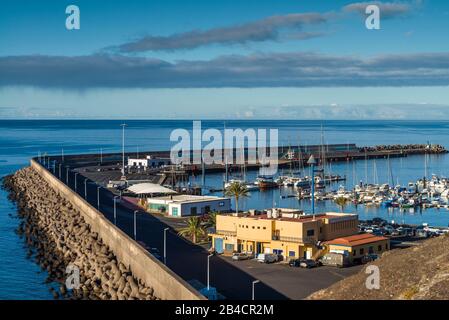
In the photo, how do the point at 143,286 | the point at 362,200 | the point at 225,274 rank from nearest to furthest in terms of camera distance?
1. the point at 143,286
2. the point at 225,274
3. the point at 362,200

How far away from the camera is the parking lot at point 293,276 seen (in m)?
30.2

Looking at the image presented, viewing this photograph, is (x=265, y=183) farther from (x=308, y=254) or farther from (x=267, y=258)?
(x=267, y=258)

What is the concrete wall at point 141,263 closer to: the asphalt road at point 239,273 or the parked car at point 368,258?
the asphalt road at point 239,273

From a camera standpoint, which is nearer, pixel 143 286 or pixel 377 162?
pixel 143 286

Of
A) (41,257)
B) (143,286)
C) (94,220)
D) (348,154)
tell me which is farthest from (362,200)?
(348,154)

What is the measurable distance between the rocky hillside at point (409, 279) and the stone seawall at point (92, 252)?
19.6 feet

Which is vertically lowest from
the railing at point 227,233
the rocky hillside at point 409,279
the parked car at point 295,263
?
the parked car at point 295,263

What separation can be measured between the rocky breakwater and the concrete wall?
39cm

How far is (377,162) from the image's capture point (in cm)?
12369

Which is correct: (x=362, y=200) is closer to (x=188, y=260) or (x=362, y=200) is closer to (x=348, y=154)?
(x=188, y=260)

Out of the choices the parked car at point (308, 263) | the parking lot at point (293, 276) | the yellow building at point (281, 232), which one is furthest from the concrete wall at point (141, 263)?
the parked car at point (308, 263)

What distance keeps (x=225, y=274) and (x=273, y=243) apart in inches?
202

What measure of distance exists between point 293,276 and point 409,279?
9.00m

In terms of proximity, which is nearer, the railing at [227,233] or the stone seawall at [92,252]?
the stone seawall at [92,252]
